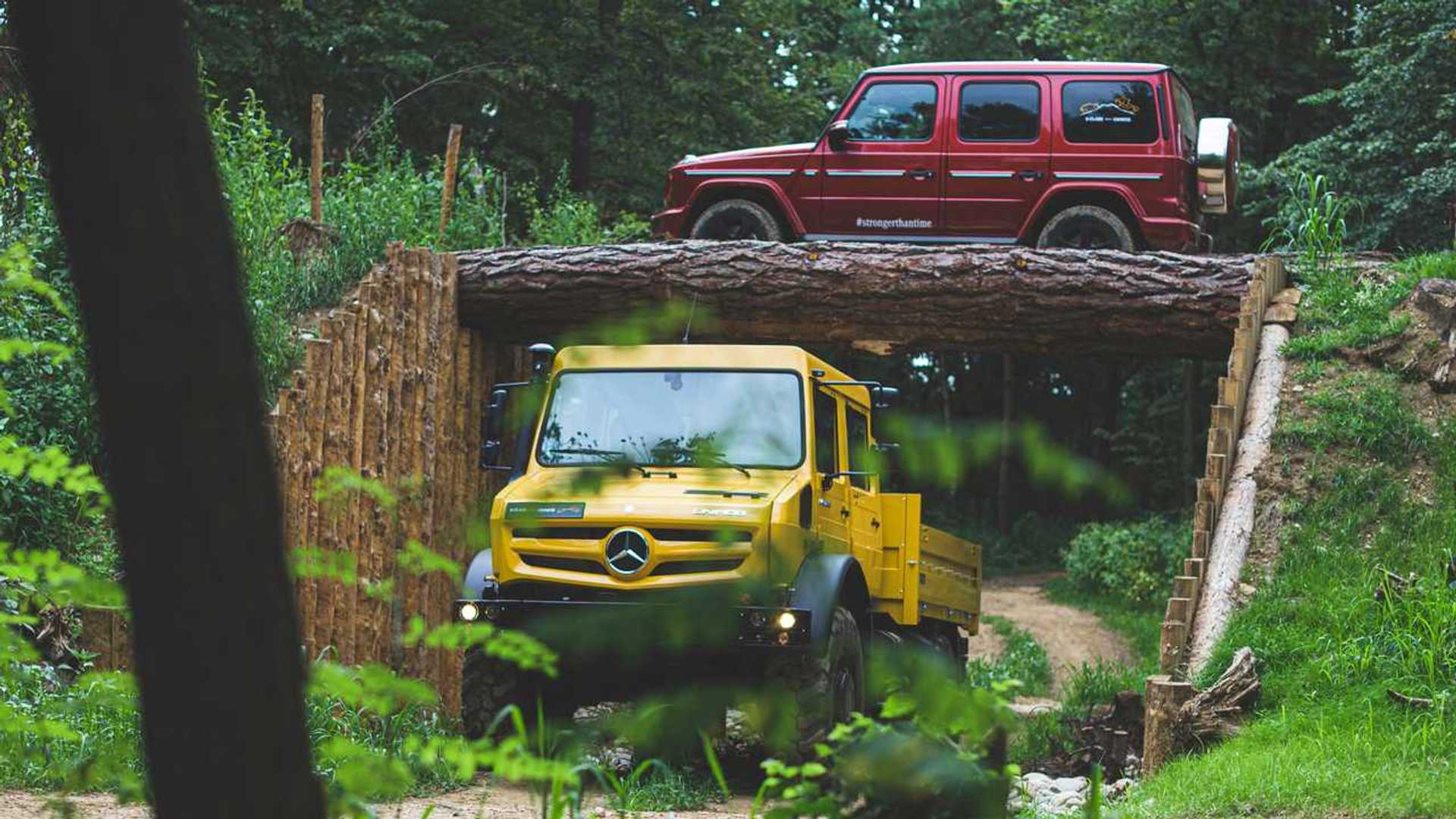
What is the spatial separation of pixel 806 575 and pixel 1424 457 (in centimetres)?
508

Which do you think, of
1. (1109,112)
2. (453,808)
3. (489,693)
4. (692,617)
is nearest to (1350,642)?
(489,693)

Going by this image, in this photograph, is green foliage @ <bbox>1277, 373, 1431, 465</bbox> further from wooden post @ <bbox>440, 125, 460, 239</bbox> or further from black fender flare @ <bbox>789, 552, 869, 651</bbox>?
wooden post @ <bbox>440, 125, 460, 239</bbox>

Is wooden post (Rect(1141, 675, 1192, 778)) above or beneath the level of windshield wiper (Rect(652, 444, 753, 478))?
beneath

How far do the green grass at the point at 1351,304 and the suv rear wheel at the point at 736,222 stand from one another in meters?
4.45

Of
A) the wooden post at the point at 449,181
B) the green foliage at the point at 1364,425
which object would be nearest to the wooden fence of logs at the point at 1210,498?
the green foliage at the point at 1364,425

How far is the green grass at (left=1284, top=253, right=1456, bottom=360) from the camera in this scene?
486 inches

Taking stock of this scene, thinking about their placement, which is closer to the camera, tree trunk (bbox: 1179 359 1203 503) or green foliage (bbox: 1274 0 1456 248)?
green foliage (bbox: 1274 0 1456 248)

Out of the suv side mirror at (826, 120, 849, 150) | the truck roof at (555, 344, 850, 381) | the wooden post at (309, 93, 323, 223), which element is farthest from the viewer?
the suv side mirror at (826, 120, 849, 150)

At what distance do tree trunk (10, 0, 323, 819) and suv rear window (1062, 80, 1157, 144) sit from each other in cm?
1263

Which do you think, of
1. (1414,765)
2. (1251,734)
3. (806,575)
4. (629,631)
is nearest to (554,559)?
(806,575)

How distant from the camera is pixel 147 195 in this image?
2.36 meters

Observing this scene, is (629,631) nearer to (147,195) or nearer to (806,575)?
(147,195)

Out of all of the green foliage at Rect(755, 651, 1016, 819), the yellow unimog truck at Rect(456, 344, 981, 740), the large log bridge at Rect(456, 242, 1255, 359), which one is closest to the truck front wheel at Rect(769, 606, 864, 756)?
the yellow unimog truck at Rect(456, 344, 981, 740)

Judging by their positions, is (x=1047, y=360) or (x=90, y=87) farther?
(x=1047, y=360)
